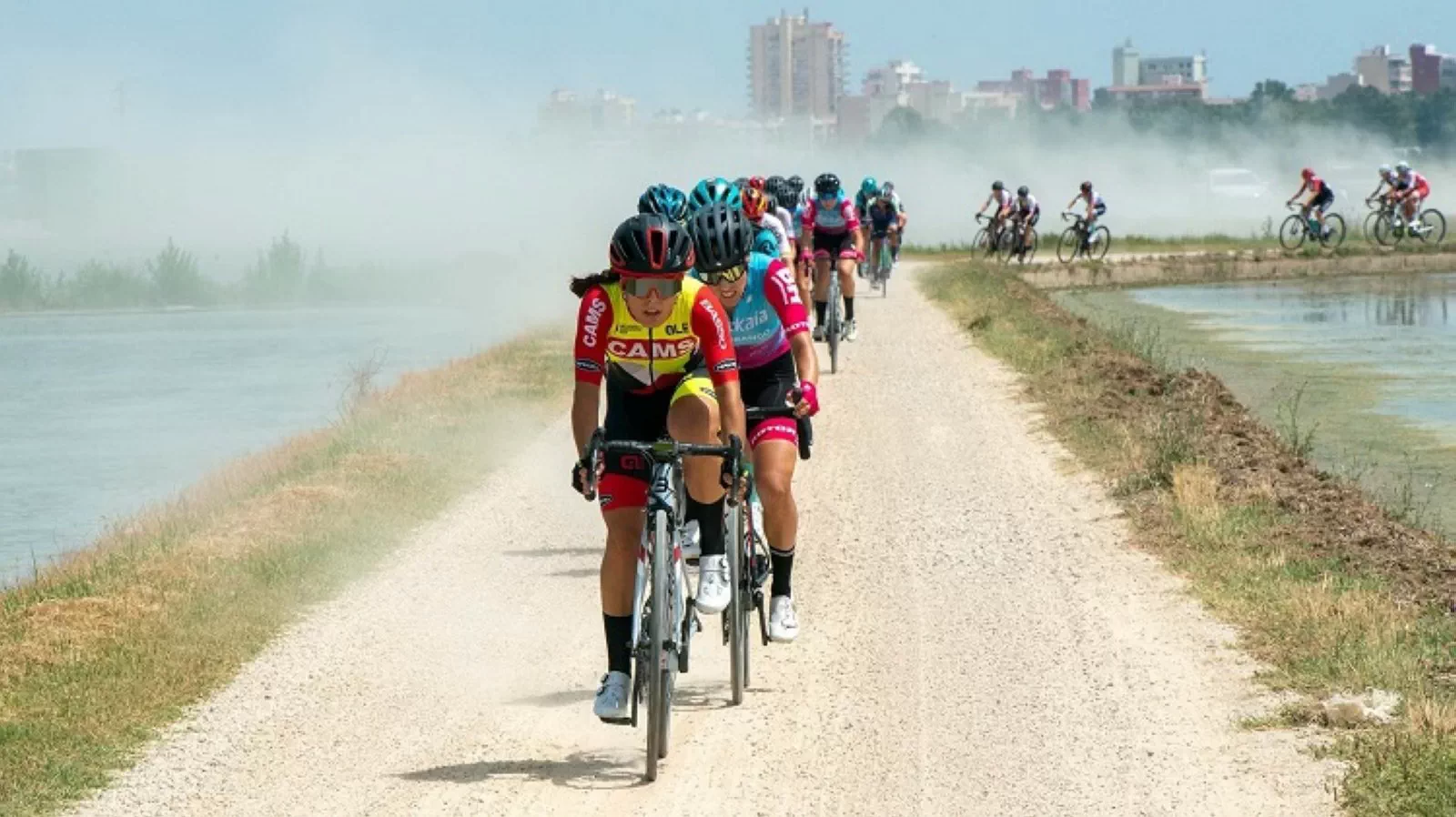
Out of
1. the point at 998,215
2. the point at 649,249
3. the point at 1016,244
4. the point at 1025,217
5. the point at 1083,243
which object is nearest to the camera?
the point at 649,249

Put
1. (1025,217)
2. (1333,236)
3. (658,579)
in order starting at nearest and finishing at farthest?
1. (658,579)
2. (1025,217)
3. (1333,236)

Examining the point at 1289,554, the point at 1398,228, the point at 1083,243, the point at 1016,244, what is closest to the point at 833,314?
the point at 1289,554

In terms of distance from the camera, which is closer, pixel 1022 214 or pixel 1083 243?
pixel 1022 214

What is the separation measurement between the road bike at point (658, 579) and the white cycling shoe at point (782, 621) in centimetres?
160

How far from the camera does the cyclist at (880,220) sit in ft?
111

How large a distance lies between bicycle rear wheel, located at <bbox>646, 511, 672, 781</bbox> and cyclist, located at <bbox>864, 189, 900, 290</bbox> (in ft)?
81.3

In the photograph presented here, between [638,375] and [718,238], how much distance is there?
849mm

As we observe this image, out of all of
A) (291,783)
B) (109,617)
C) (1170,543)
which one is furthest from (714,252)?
(1170,543)

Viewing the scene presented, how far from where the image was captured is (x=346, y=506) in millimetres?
15203

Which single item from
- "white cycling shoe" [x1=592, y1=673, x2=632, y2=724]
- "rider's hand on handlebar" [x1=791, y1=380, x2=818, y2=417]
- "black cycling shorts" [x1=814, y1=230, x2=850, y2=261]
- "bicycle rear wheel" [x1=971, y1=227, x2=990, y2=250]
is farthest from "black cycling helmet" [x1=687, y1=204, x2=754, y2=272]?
"bicycle rear wheel" [x1=971, y1=227, x2=990, y2=250]

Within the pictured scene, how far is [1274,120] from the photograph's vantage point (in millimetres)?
146625

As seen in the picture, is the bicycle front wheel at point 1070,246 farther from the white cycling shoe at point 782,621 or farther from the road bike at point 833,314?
the white cycling shoe at point 782,621

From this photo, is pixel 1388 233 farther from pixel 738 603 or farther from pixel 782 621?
pixel 738 603

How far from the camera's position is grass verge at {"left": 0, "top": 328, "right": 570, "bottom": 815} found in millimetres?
9031
